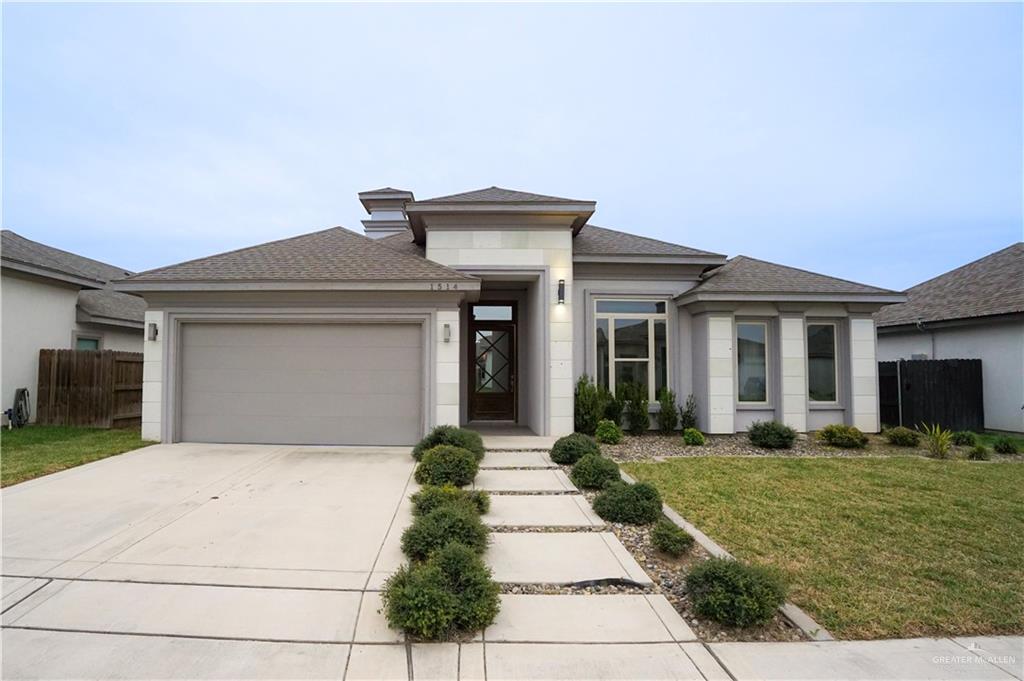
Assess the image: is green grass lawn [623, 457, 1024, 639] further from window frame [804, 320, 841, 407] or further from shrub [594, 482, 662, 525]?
window frame [804, 320, 841, 407]

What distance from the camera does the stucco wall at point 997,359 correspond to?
1065cm

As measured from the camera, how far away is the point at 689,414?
1016 cm

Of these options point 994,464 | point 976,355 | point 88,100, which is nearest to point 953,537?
point 994,464

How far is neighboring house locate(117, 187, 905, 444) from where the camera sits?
841 cm

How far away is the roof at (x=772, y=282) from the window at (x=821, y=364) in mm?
882

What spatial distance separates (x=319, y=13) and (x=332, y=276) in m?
6.70

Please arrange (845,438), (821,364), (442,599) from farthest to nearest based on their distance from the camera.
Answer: (821,364) < (845,438) < (442,599)

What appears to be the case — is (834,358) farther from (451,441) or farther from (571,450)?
(451,441)

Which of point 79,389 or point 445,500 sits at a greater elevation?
point 79,389

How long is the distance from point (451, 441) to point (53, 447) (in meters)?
6.97

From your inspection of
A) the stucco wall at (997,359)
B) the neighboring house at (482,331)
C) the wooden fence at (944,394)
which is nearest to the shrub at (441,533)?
the neighboring house at (482,331)

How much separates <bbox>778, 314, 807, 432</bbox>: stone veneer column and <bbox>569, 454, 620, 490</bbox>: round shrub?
5960mm

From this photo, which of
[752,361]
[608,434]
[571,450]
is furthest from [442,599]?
[752,361]

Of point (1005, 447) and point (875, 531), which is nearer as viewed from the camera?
point (875, 531)
